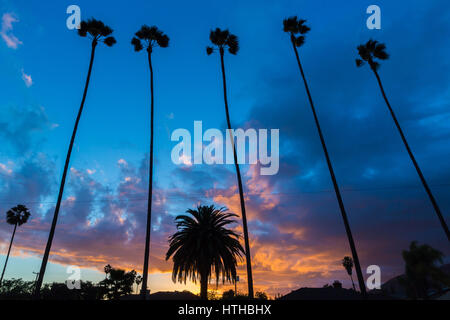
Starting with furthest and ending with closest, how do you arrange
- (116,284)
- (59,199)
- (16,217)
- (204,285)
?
(116,284) < (16,217) < (204,285) < (59,199)

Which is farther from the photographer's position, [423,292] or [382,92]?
[423,292]

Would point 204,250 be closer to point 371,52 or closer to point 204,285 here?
point 204,285

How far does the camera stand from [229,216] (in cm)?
3109

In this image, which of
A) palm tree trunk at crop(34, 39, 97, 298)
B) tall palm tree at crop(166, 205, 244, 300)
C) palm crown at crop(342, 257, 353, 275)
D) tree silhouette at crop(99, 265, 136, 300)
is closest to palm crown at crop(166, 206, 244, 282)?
tall palm tree at crop(166, 205, 244, 300)

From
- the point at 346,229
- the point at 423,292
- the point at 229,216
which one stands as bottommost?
the point at 423,292

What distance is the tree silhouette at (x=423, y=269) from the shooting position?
68.3 m

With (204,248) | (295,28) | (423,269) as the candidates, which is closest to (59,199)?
(204,248)

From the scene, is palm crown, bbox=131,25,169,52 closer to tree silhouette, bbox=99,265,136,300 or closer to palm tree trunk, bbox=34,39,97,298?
palm tree trunk, bbox=34,39,97,298

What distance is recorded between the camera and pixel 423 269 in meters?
71.6

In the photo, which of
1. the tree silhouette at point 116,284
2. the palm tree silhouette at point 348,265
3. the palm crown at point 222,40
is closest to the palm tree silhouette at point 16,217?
the tree silhouette at point 116,284

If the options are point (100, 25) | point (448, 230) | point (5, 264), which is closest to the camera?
point (448, 230)
